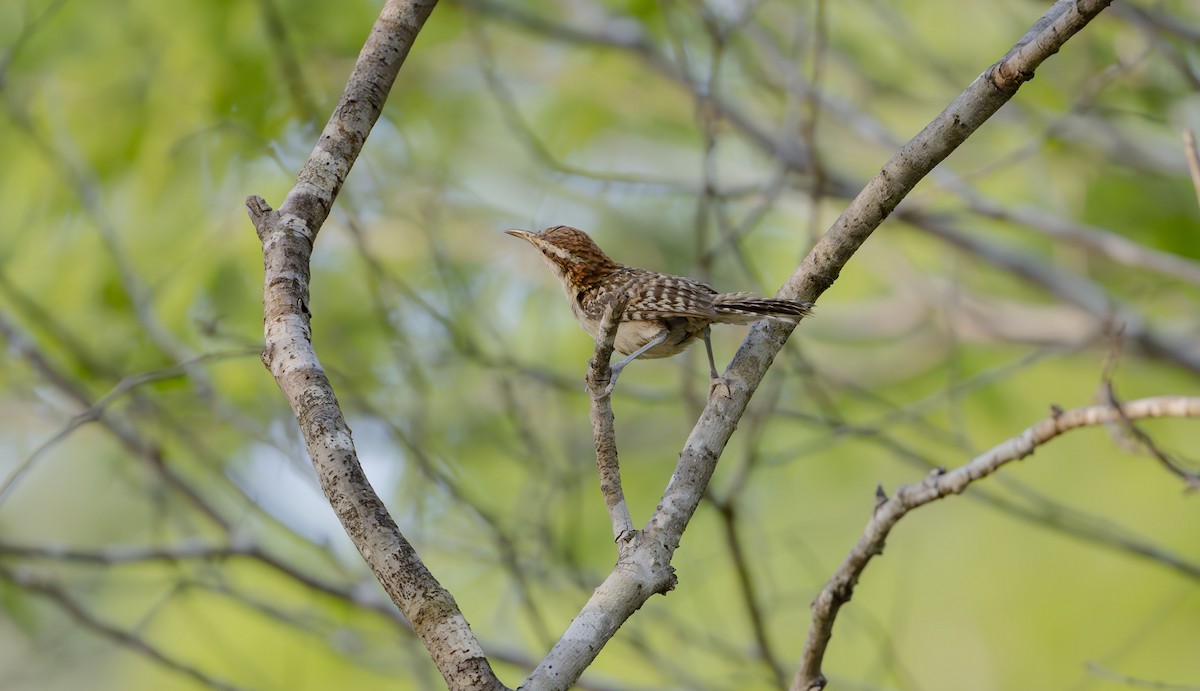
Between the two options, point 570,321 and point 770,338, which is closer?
point 770,338

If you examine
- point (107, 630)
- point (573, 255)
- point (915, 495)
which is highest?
point (573, 255)

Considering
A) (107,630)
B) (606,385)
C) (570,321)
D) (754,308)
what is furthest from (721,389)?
(570,321)

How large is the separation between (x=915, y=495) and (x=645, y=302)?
1.17 metres

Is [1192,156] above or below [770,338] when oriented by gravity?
above

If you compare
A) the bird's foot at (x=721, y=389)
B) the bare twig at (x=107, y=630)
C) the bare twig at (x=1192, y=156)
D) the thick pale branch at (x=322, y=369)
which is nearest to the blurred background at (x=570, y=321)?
the bare twig at (x=107, y=630)

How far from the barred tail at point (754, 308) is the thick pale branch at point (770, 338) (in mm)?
28

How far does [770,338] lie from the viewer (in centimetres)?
277

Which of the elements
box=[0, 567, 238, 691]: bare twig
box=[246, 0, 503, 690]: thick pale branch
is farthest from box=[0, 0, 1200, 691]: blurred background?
box=[246, 0, 503, 690]: thick pale branch

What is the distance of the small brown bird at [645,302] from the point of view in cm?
301

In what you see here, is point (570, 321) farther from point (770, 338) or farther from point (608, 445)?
point (608, 445)

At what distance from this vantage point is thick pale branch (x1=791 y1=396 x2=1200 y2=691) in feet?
8.74

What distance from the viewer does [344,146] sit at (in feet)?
8.37

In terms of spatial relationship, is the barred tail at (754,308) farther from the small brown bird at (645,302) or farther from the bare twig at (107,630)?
the bare twig at (107,630)

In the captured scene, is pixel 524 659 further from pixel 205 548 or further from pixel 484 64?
pixel 484 64
